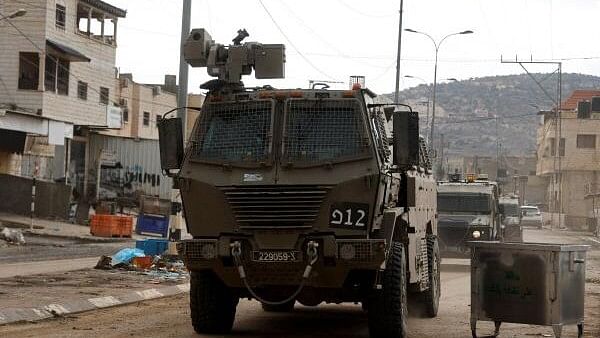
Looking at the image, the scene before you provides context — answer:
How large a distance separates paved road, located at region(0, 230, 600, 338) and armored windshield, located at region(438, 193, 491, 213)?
12186 mm

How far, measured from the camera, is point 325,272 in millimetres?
9969

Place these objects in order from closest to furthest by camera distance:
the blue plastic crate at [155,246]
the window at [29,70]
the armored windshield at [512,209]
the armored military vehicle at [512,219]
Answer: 1. the blue plastic crate at [155,246]
2. the armored military vehicle at [512,219]
3. the window at [29,70]
4. the armored windshield at [512,209]

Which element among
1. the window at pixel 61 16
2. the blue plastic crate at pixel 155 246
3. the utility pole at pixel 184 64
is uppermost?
the window at pixel 61 16

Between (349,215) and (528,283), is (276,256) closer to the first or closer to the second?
(349,215)

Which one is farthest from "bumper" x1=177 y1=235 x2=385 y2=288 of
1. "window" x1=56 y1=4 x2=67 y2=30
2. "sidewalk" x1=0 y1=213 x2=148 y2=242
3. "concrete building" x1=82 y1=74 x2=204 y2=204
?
"concrete building" x1=82 y1=74 x2=204 y2=204

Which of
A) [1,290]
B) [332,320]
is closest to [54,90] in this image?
[1,290]

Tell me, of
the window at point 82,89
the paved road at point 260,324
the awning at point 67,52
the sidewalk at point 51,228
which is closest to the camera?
the paved road at point 260,324

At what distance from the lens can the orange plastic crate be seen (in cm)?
3225

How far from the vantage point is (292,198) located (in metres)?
9.93

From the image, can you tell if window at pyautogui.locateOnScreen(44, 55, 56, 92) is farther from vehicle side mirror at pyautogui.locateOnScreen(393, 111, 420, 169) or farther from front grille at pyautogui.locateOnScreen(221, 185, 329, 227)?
vehicle side mirror at pyautogui.locateOnScreen(393, 111, 420, 169)

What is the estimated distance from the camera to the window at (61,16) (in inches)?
1566

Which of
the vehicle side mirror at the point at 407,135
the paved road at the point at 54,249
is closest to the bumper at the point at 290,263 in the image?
the vehicle side mirror at the point at 407,135

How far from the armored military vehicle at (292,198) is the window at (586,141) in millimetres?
72050

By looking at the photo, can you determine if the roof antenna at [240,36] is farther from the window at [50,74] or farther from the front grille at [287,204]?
the window at [50,74]
